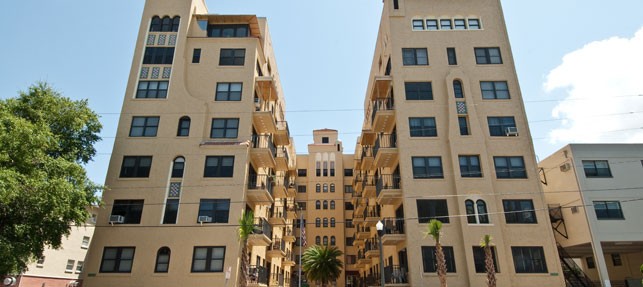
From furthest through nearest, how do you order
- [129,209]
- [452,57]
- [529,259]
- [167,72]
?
[452,57] < [167,72] < [129,209] < [529,259]

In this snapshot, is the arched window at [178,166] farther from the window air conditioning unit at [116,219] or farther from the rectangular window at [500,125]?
the rectangular window at [500,125]

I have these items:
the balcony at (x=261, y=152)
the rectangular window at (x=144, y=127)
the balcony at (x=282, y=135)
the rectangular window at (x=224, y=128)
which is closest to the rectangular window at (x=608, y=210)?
the balcony at (x=261, y=152)

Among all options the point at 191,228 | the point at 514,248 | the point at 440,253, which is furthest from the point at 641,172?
the point at 191,228

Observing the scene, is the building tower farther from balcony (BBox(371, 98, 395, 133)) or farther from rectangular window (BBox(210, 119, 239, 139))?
rectangular window (BBox(210, 119, 239, 139))

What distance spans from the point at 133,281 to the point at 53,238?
583 cm

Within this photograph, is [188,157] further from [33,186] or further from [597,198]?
[597,198]

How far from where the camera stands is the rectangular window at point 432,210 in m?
28.2

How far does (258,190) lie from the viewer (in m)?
29.4

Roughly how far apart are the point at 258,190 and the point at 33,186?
13.9 meters

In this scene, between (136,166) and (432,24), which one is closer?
(136,166)

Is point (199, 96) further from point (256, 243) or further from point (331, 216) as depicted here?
point (331, 216)

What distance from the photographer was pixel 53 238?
23.3 m

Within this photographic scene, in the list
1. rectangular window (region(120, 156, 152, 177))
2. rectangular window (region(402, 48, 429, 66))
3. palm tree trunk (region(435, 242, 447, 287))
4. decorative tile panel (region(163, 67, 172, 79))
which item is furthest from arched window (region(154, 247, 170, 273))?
rectangular window (region(402, 48, 429, 66))

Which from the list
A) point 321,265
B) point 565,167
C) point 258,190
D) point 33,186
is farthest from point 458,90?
point 33,186
